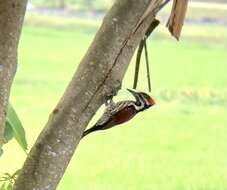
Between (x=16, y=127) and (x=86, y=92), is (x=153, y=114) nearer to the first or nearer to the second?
(x=16, y=127)

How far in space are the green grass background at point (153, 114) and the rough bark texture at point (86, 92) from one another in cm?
8

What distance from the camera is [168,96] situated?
3463mm

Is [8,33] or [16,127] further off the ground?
[8,33]

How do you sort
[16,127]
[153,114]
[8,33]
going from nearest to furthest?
1. [8,33]
2. [16,127]
3. [153,114]

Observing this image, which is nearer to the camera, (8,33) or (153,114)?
(8,33)

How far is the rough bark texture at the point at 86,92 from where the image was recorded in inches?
23.8

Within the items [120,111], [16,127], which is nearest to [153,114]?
[16,127]

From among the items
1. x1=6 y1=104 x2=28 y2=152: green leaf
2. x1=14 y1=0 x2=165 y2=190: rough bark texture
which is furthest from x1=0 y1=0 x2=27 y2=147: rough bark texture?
x1=6 y1=104 x2=28 y2=152: green leaf

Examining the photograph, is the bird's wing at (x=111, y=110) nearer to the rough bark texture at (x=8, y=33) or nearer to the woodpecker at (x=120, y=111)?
the woodpecker at (x=120, y=111)

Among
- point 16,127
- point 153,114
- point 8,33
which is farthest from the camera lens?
point 153,114

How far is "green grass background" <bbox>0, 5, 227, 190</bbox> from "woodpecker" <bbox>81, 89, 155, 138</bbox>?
0.05 meters

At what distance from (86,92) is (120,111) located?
0.04 meters

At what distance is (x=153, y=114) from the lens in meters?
3.18

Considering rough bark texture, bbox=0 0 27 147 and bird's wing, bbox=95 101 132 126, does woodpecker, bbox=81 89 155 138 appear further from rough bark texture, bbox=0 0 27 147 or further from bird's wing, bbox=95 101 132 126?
rough bark texture, bbox=0 0 27 147
